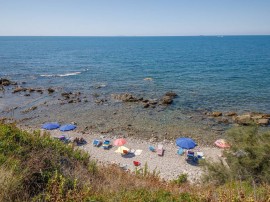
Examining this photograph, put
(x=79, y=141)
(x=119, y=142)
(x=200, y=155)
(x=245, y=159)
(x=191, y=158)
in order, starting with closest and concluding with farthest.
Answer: (x=245, y=159) → (x=191, y=158) → (x=200, y=155) → (x=119, y=142) → (x=79, y=141)

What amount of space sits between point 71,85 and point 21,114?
48.8 feet

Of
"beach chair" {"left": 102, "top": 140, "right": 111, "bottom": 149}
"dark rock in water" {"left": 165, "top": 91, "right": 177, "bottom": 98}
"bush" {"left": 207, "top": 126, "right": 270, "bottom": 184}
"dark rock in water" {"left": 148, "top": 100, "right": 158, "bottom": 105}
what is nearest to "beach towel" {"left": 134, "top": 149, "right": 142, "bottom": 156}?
"beach chair" {"left": 102, "top": 140, "right": 111, "bottom": 149}

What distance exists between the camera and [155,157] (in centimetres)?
1922

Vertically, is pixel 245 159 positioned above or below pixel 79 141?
above

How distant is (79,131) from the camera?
951 inches

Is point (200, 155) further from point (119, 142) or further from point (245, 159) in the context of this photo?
point (245, 159)

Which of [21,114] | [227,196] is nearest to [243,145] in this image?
[227,196]

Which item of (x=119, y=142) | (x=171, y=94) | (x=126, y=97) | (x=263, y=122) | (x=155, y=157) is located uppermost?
(x=171, y=94)

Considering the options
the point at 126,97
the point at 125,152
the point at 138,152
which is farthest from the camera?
the point at 126,97

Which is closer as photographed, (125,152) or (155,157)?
(155,157)

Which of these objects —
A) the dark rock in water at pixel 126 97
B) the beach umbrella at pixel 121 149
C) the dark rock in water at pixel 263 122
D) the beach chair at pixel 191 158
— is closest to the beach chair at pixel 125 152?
the beach umbrella at pixel 121 149

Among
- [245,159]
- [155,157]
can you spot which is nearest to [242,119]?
[155,157]

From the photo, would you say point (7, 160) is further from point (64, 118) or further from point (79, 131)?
point (64, 118)

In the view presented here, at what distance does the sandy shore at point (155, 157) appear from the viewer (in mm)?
17172
